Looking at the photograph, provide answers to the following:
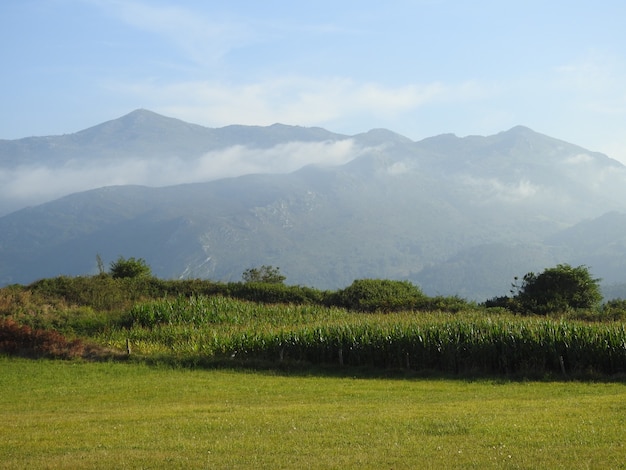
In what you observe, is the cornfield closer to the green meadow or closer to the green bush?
the green meadow

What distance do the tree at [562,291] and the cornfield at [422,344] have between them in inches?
497

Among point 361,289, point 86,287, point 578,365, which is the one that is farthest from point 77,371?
point 361,289

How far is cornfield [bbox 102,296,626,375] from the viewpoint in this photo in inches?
1013

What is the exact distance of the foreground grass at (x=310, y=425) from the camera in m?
11.4

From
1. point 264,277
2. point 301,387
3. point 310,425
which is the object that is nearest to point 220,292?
point 264,277

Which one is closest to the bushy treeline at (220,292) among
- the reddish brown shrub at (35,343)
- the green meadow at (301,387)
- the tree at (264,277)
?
the green meadow at (301,387)

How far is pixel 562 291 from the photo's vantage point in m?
45.2

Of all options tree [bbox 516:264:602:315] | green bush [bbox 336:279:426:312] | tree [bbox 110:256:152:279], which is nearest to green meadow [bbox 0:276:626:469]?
green bush [bbox 336:279:426:312]

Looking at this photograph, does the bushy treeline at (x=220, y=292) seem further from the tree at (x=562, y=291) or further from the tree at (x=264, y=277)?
the tree at (x=264, y=277)

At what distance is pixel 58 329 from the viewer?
3722 cm

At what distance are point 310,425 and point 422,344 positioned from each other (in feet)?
46.8

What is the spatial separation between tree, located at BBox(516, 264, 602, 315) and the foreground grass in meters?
21.8

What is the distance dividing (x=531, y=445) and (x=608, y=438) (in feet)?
4.79

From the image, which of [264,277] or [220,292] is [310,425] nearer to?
[220,292]
